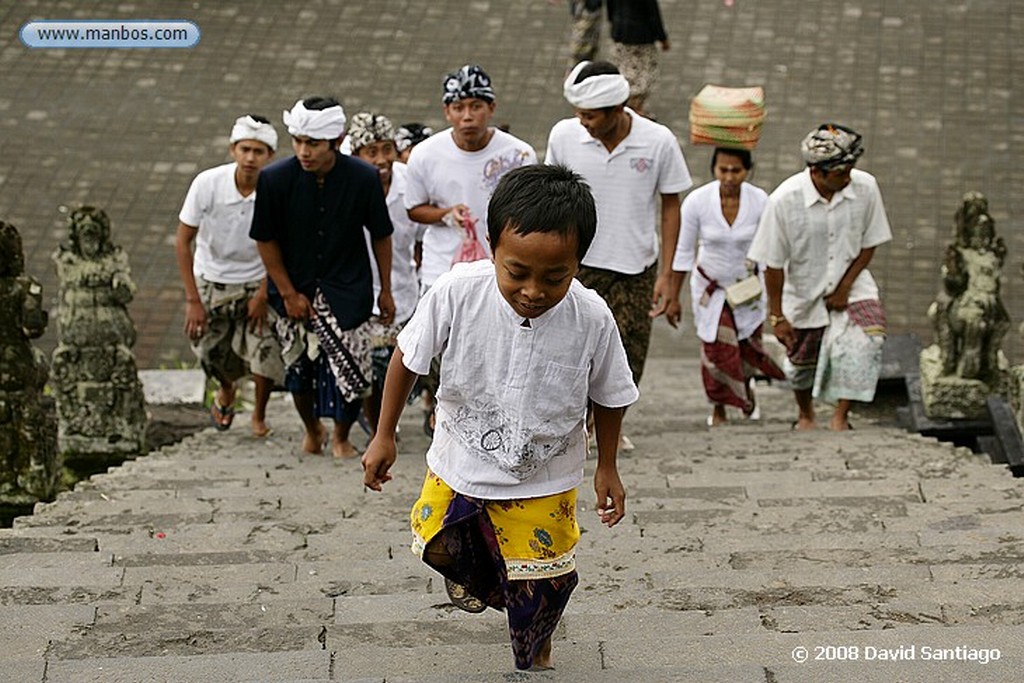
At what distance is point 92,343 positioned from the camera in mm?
7992

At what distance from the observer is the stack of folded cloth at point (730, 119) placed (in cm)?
816

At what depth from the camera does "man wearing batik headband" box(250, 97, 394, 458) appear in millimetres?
7000

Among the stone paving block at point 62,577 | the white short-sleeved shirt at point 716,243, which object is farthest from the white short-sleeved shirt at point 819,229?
Result: the stone paving block at point 62,577

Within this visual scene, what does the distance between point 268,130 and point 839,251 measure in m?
2.75

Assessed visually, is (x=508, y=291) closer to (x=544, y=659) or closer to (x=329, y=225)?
(x=544, y=659)

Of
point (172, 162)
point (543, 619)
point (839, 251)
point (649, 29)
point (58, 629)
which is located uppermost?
point (543, 619)

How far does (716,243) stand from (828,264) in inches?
24.6

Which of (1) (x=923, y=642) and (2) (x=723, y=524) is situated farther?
(2) (x=723, y=524)

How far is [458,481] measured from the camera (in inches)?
159

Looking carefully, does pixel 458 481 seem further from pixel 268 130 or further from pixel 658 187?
pixel 268 130

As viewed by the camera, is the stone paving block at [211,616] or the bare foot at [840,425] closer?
the stone paving block at [211,616]

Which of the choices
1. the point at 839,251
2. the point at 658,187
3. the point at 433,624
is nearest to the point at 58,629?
the point at 433,624

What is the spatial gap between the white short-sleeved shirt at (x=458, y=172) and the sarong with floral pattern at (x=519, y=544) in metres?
3.11

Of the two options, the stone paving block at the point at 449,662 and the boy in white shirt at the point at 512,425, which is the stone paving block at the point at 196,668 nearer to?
the stone paving block at the point at 449,662
